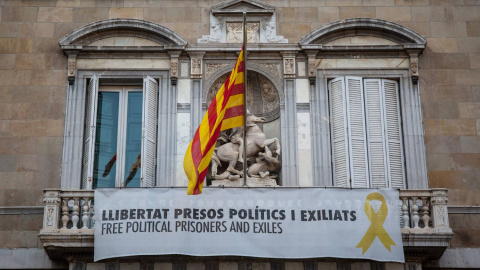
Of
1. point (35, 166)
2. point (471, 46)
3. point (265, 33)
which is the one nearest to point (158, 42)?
point (265, 33)

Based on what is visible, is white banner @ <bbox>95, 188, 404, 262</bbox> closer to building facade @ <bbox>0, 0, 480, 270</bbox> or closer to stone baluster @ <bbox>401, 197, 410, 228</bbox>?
stone baluster @ <bbox>401, 197, 410, 228</bbox>

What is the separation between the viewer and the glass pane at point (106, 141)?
19438 millimetres

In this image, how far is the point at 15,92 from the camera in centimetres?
1978

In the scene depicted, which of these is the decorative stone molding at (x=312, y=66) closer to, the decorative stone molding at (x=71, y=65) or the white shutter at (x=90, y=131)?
the white shutter at (x=90, y=131)

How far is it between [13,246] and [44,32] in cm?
531

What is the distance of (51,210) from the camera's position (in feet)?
57.7

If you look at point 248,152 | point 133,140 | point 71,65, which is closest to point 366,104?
point 248,152

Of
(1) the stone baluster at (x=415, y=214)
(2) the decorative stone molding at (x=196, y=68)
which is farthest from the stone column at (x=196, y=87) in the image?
(1) the stone baluster at (x=415, y=214)

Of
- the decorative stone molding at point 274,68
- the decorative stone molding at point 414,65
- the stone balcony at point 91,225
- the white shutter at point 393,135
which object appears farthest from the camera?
the decorative stone molding at point 274,68

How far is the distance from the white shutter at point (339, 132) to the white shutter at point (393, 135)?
1.02 meters

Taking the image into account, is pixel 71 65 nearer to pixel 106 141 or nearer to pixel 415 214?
pixel 106 141

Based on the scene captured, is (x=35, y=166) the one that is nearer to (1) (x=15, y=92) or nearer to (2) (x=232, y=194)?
(1) (x=15, y=92)

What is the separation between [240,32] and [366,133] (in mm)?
3933

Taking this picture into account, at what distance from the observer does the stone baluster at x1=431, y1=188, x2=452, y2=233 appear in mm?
17600
